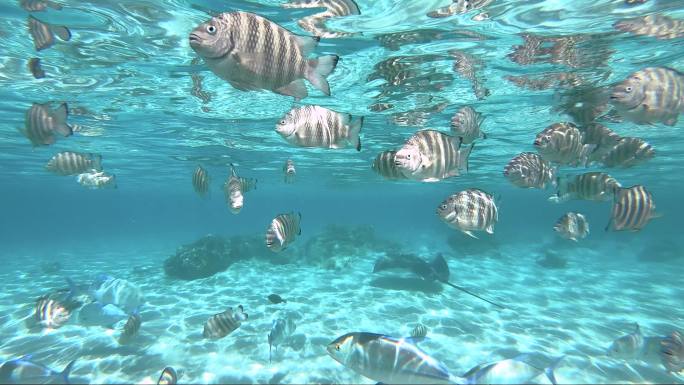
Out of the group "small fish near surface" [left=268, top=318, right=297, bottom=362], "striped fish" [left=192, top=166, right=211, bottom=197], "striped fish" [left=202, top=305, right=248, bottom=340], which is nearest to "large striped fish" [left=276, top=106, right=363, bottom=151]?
"striped fish" [left=192, top=166, right=211, bottom=197]

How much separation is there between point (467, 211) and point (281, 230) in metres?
2.95

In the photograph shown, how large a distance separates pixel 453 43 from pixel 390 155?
7.89m

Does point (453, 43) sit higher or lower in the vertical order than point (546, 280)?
higher

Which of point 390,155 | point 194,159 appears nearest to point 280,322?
point 390,155

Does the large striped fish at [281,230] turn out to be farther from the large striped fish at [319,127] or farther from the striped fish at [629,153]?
the striped fish at [629,153]

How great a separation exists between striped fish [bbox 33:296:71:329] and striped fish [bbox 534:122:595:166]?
406 inches

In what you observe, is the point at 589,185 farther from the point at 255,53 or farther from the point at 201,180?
the point at 201,180

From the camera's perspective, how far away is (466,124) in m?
6.43

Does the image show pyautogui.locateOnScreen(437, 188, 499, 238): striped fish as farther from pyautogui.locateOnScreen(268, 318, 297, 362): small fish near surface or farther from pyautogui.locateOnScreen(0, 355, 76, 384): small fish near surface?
pyautogui.locateOnScreen(0, 355, 76, 384): small fish near surface

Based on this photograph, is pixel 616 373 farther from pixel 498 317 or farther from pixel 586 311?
pixel 586 311

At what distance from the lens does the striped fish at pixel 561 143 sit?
19.2 ft

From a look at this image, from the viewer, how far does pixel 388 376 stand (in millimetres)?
4301

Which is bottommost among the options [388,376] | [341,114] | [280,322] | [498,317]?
[498,317]

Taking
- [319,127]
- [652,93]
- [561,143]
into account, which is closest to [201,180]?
[319,127]
